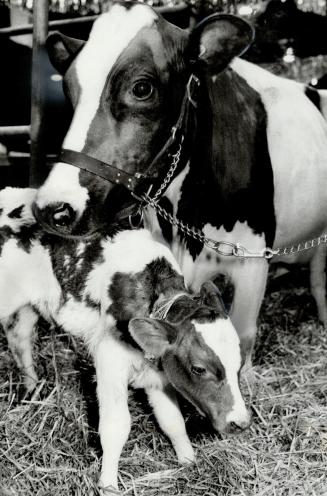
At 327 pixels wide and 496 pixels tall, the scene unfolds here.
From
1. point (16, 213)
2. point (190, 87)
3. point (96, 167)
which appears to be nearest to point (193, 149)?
point (190, 87)

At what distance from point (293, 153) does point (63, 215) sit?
1.58m

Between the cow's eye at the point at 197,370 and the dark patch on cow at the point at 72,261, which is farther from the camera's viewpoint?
the dark patch on cow at the point at 72,261

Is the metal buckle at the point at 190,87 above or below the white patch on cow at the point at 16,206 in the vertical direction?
above

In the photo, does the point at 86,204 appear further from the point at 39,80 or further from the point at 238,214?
the point at 39,80

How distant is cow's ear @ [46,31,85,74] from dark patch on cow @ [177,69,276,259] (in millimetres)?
688

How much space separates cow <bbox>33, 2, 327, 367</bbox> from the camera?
2.26 m

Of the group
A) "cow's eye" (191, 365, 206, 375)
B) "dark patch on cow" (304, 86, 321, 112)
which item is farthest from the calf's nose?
"dark patch on cow" (304, 86, 321, 112)

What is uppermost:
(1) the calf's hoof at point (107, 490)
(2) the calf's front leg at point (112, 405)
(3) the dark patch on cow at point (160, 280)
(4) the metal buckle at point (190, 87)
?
(4) the metal buckle at point (190, 87)

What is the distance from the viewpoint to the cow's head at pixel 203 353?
2250mm

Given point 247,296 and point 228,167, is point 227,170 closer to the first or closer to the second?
point 228,167

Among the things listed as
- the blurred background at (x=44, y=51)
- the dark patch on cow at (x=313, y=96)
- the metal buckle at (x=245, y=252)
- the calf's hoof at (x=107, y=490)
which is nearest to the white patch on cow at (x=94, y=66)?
the metal buckle at (x=245, y=252)

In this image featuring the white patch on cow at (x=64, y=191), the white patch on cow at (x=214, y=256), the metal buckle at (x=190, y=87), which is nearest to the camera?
the white patch on cow at (x=64, y=191)

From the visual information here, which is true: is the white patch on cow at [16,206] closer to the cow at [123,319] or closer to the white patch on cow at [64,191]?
the cow at [123,319]

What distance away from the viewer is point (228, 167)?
9.70ft
